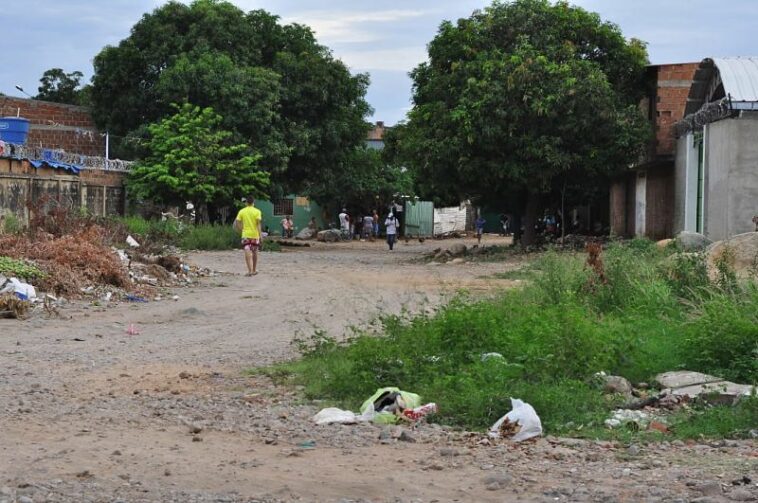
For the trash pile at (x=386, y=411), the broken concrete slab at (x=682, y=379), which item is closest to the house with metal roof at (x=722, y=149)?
the broken concrete slab at (x=682, y=379)

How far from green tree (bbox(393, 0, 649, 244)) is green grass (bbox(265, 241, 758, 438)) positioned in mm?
18347

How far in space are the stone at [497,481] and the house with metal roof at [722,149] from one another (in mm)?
19468

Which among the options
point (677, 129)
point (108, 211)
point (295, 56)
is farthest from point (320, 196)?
point (677, 129)

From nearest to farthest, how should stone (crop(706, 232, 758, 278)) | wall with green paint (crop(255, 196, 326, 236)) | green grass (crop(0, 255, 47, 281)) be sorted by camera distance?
stone (crop(706, 232, 758, 278)) → green grass (crop(0, 255, 47, 281)) → wall with green paint (crop(255, 196, 326, 236))

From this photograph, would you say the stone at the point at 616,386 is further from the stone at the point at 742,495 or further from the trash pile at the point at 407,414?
the stone at the point at 742,495

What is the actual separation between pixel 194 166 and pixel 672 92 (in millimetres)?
15716

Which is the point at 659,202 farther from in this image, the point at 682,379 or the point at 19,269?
the point at 682,379

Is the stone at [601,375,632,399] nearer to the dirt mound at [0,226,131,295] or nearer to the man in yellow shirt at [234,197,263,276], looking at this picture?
the dirt mound at [0,226,131,295]

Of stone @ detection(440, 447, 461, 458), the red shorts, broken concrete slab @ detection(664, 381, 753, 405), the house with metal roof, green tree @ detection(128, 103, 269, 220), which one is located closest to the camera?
stone @ detection(440, 447, 461, 458)

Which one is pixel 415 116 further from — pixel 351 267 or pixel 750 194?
pixel 750 194

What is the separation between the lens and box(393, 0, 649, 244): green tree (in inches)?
1137

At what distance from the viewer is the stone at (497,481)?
5.86 m

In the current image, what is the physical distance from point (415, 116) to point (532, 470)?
2627cm

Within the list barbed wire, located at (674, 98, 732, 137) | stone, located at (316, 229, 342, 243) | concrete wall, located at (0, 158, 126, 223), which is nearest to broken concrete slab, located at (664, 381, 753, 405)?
concrete wall, located at (0, 158, 126, 223)
